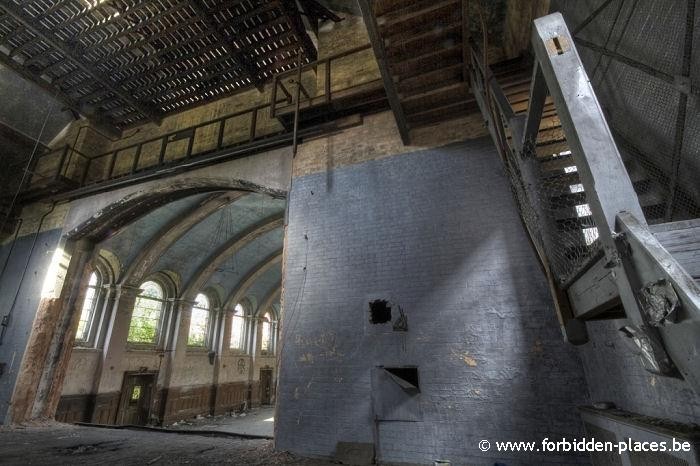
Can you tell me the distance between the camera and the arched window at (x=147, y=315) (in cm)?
1261

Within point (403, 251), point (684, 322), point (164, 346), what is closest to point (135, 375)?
point (164, 346)

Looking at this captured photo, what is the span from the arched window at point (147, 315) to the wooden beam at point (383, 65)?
11.6 meters

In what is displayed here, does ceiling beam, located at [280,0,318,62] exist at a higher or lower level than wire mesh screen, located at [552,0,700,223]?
higher

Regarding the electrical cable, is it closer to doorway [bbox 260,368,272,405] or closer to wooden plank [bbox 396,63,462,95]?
wooden plank [bbox 396,63,462,95]

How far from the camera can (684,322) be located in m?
1.21

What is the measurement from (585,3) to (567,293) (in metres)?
3.54

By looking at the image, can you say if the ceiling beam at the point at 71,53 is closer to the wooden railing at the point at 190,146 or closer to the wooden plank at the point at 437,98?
the wooden railing at the point at 190,146

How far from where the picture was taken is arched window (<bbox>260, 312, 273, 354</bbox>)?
19.1 metres

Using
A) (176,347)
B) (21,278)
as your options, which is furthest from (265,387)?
(21,278)

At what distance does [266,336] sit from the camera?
772 inches

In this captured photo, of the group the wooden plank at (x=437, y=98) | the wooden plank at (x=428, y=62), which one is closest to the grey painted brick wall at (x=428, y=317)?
the wooden plank at (x=437, y=98)

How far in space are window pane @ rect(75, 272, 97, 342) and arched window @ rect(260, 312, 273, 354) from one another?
8.72 m

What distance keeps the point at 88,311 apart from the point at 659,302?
1431cm

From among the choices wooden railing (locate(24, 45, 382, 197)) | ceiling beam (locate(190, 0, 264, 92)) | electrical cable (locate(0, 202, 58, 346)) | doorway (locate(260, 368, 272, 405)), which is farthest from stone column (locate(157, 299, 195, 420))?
ceiling beam (locate(190, 0, 264, 92))
